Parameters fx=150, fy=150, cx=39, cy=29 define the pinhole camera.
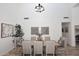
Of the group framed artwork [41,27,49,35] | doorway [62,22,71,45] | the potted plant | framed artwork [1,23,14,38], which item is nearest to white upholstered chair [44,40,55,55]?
framed artwork [41,27,49,35]

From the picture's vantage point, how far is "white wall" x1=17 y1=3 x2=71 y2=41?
4.36 metres

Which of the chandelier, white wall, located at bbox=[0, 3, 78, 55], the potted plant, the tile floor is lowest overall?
the tile floor

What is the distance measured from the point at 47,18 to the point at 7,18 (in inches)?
45.5

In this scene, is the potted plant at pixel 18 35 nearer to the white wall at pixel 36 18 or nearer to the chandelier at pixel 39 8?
the white wall at pixel 36 18

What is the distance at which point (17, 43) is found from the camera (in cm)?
447

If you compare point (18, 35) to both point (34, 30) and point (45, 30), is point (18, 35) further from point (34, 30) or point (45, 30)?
point (45, 30)

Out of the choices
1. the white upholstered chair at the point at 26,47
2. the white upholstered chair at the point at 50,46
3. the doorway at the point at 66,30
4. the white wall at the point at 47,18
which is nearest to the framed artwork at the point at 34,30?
the white wall at the point at 47,18

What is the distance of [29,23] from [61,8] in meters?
1.04

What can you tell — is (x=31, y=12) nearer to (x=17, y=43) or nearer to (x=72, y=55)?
(x=17, y=43)

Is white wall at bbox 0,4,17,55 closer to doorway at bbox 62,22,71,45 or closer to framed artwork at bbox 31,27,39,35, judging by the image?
framed artwork at bbox 31,27,39,35

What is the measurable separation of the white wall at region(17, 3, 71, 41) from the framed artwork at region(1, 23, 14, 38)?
310 mm

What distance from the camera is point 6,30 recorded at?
4.47 meters

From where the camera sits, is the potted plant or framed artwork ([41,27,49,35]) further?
framed artwork ([41,27,49,35])

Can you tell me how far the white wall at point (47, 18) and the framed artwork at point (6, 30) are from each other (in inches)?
12.2
